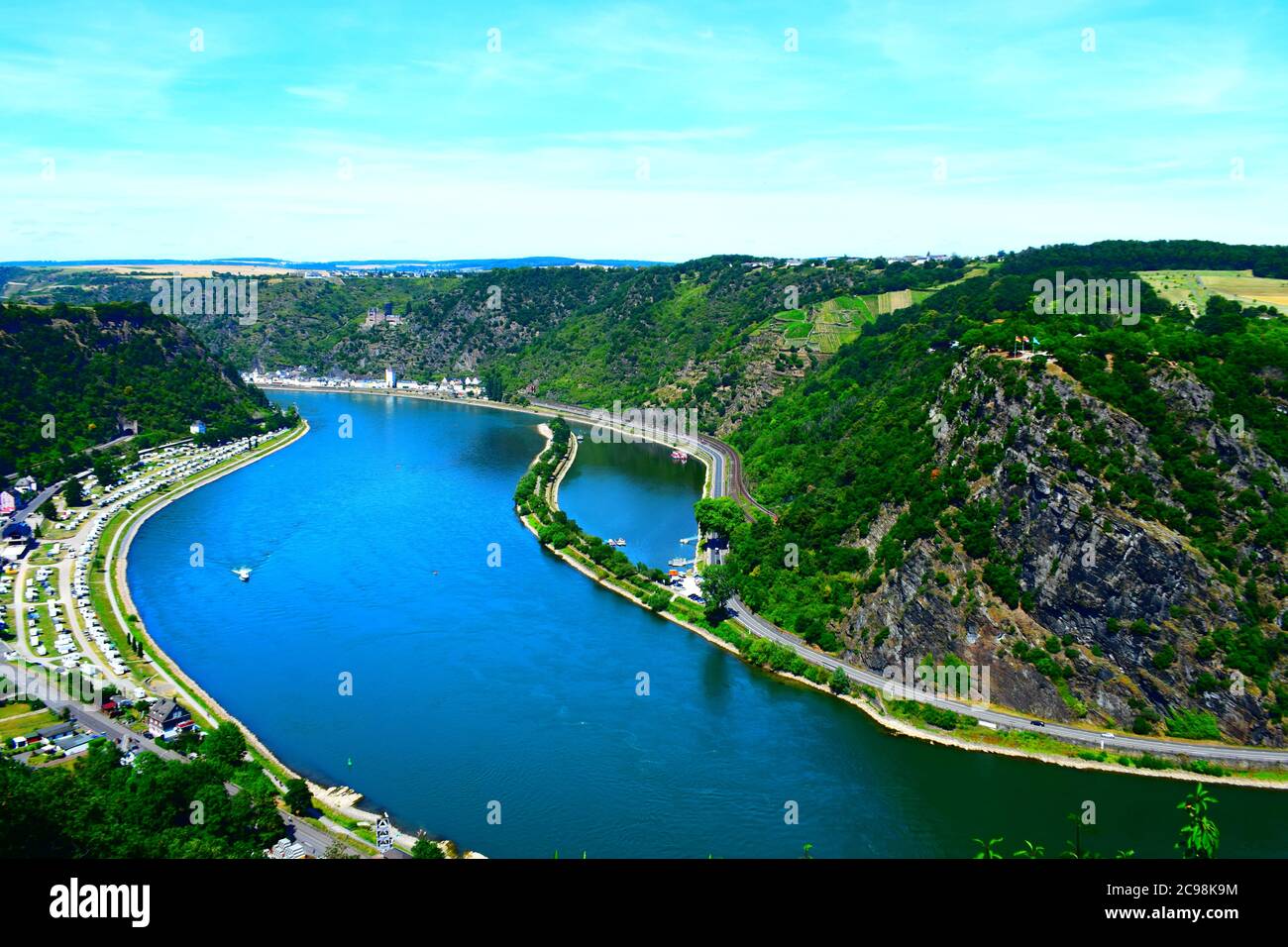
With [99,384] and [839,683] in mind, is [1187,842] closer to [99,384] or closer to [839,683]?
[839,683]

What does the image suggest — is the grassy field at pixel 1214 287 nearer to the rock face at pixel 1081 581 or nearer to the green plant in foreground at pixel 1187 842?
the rock face at pixel 1081 581

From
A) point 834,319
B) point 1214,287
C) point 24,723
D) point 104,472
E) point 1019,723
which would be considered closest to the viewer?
point 24,723

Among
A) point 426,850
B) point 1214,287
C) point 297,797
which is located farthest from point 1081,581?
point 1214,287

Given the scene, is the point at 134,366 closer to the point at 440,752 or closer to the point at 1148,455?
the point at 440,752

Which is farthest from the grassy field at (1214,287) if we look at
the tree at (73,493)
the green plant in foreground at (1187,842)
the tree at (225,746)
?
the tree at (73,493)

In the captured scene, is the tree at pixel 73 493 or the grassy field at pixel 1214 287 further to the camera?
the tree at pixel 73 493

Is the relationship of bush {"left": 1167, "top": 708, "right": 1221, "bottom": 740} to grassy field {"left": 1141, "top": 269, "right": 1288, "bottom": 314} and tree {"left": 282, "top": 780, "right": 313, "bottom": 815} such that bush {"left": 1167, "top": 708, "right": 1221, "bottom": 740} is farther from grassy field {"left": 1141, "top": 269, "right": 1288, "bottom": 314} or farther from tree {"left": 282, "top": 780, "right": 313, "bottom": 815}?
grassy field {"left": 1141, "top": 269, "right": 1288, "bottom": 314}
